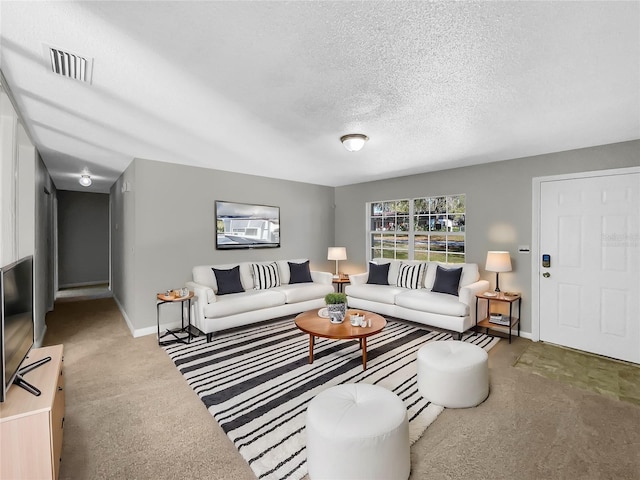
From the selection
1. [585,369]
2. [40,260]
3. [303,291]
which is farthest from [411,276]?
[40,260]

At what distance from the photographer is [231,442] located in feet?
6.72

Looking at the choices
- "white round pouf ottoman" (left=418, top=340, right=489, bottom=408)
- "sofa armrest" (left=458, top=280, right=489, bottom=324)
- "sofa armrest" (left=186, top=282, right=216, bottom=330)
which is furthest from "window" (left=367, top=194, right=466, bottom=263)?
"sofa armrest" (left=186, top=282, right=216, bottom=330)

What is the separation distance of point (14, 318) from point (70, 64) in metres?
1.55

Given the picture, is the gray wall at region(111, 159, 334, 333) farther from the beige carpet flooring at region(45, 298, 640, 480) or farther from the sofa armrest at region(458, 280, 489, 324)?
the sofa armrest at region(458, 280, 489, 324)

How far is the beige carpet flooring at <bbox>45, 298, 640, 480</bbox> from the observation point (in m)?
1.81

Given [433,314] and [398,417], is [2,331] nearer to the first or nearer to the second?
[398,417]

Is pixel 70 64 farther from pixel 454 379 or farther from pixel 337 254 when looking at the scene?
pixel 337 254

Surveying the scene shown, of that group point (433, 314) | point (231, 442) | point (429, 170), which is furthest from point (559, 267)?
point (231, 442)

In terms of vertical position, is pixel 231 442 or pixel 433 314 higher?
pixel 433 314

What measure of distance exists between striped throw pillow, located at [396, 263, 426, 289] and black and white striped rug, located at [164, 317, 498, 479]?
0.73 metres

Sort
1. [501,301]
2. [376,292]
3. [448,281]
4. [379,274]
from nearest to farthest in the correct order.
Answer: [501,301]
[448,281]
[376,292]
[379,274]

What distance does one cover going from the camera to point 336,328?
3215mm

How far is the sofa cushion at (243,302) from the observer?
12.7 ft

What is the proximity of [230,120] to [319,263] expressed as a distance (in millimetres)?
4087
